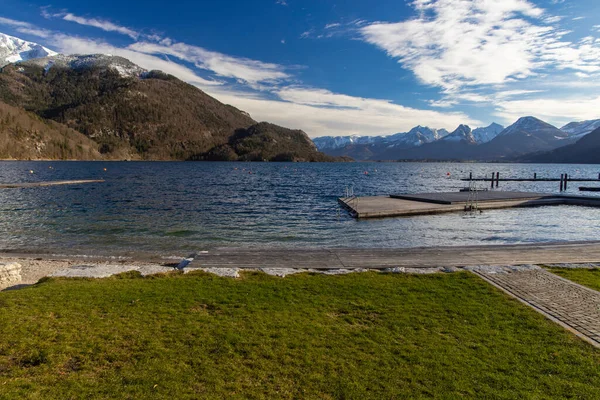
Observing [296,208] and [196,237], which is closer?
[196,237]

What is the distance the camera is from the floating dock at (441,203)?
114ft

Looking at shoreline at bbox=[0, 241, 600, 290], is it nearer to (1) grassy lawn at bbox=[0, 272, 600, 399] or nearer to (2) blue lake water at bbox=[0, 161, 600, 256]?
(1) grassy lawn at bbox=[0, 272, 600, 399]

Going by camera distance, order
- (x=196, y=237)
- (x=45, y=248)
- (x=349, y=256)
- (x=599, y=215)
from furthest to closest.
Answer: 1. (x=599, y=215)
2. (x=196, y=237)
3. (x=45, y=248)
4. (x=349, y=256)

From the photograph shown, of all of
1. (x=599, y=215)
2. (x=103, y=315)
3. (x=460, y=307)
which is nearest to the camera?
(x=103, y=315)

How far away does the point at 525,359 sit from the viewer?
23.0 feet

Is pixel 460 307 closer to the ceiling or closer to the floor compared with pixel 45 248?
closer to the ceiling

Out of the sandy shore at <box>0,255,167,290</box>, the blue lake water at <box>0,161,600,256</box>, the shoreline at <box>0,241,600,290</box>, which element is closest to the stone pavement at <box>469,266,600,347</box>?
the shoreline at <box>0,241,600,290</box>

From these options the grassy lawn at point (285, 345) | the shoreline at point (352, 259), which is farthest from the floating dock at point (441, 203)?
the grassy lawn at point (285, 345)

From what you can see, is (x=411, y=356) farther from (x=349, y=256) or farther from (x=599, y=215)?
(x=599, y=215)

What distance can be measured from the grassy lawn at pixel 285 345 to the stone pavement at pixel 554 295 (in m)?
0.59

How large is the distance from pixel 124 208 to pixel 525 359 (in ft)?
134

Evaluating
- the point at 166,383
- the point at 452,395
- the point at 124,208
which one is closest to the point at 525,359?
the point at 452,395

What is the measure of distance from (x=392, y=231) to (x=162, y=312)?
20.6m

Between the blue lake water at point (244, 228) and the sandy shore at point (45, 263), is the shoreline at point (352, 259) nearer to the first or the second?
the sandy shore at point (45, 263)
